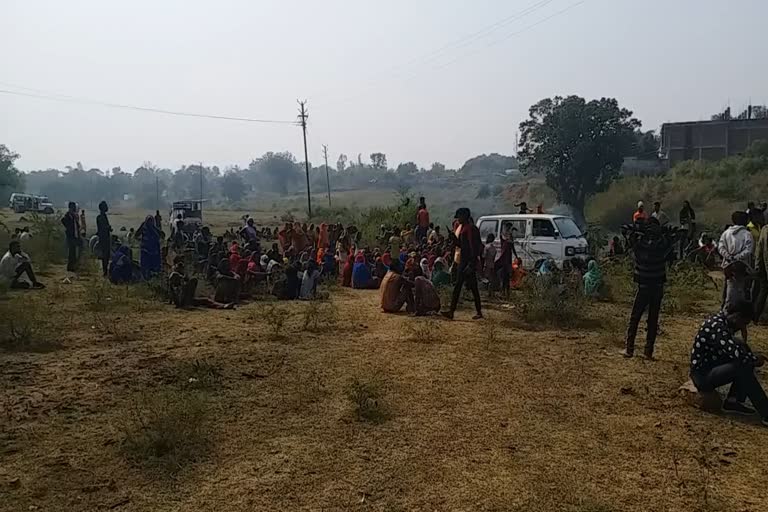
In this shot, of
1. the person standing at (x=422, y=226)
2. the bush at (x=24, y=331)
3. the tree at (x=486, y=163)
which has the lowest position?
the bush at (x=24, y=331)

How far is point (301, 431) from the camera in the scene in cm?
572

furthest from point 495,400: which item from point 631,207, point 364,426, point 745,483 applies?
point 631,207

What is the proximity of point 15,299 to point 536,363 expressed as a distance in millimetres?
8526

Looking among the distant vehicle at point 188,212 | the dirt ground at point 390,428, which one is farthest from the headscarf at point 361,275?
the distant vehicle at point 188,212

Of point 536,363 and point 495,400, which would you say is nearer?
point 495,400

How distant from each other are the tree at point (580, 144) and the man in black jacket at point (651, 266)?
2722cm

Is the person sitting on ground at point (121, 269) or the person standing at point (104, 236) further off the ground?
the person standing at point (104, 236)

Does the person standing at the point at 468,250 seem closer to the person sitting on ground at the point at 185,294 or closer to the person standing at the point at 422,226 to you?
the person sitting on ground at the point at 185,294

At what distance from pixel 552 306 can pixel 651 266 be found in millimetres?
2411

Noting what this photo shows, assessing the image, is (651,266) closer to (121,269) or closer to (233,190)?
(121,269)

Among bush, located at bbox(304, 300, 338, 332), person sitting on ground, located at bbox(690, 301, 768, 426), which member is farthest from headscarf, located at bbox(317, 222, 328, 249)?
person sitting on ground, located at bbox(690, 301, 768, 426)

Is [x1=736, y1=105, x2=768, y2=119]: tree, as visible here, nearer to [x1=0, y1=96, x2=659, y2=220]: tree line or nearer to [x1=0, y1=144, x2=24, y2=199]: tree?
[x1=0, y1=96, x2=659, y2=220]: tree line

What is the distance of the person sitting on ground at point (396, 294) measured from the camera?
1102cm

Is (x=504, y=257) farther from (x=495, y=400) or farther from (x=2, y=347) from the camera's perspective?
(x=2, y=347)
